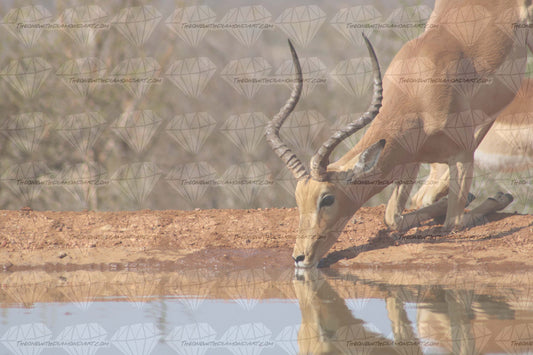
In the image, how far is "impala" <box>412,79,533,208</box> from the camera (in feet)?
39.1

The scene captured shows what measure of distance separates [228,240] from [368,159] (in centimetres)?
226

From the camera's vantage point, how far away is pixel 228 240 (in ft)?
33.9

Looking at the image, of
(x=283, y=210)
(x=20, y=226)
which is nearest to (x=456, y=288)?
(x=283, y=210)

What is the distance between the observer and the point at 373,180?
931 cm
